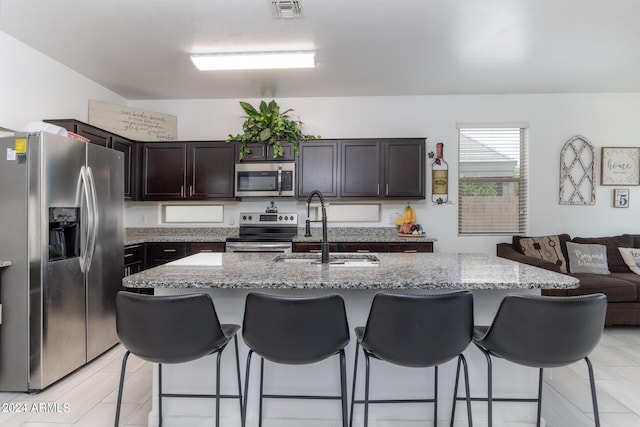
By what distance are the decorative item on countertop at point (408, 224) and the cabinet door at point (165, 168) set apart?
2720 millimetres

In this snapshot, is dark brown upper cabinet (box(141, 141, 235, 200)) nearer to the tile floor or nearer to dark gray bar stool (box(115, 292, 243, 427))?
the tile floor

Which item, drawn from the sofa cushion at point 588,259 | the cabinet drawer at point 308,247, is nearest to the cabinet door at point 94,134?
the cabinet drawer at point 308,247

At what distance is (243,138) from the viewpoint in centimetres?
416

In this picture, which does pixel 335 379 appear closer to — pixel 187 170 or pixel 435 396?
pixel 435 396

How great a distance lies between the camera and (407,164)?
4094 millimetres

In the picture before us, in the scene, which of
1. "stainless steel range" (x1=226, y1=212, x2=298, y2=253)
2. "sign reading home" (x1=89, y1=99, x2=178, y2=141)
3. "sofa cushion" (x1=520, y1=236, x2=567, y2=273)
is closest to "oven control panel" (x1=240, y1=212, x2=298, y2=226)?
"stainless steel range" (x1=226, y1=212, x2=298, y2=253)

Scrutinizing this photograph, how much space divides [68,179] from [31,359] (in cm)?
123

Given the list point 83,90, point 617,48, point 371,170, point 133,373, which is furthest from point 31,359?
point 617,48

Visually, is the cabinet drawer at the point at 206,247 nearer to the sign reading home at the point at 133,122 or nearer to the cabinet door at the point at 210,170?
the cabinet door at the point at 210,170

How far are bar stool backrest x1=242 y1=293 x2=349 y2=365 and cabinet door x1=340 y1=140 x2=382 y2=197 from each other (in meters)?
2.80

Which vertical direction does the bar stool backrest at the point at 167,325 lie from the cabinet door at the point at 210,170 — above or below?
below

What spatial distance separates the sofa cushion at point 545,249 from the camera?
3.86 m

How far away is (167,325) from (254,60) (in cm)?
264

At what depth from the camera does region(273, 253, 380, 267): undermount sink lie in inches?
82.0
